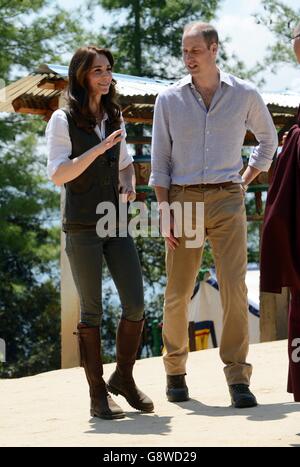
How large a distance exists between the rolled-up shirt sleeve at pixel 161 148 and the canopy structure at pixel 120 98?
371cm

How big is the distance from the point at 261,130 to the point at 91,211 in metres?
1.14

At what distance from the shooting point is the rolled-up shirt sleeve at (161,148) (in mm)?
6266

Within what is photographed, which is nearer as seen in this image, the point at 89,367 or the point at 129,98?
the point at 89,367

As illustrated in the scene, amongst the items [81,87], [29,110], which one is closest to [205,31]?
[81,87]

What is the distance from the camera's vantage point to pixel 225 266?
20.4 ft

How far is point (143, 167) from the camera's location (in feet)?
36.5

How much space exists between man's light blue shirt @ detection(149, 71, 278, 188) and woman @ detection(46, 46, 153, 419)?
1.36 ft

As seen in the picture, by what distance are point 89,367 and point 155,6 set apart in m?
21.1

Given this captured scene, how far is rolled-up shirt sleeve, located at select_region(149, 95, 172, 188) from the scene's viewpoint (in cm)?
627

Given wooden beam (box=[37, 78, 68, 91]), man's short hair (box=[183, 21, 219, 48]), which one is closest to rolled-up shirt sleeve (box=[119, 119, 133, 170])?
man's short hair (box=[183, 21, 219, 48])

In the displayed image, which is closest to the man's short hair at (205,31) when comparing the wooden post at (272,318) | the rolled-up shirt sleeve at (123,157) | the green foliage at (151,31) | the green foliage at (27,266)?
the rolled-up shirt sleeve at (123,157)

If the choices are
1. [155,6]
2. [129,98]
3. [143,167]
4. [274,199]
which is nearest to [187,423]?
[274,199]
